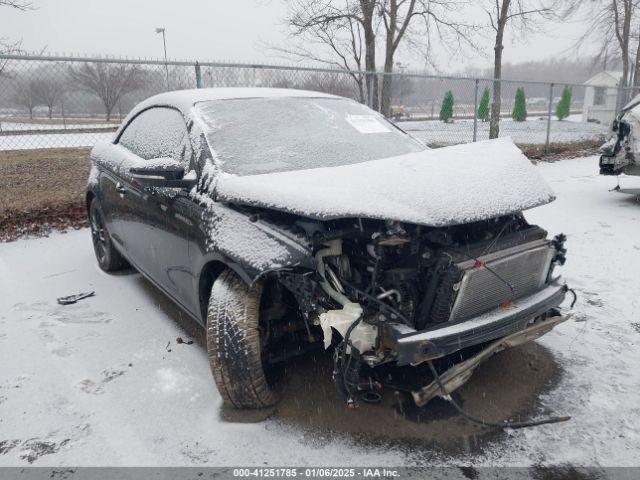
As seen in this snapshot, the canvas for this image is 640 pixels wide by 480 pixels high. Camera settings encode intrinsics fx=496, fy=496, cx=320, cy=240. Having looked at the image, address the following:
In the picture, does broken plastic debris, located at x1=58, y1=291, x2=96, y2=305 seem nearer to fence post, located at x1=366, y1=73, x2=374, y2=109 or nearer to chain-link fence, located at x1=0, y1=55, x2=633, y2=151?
chain-link fence, located at x1=0, y1=55, x2=633, y2=151

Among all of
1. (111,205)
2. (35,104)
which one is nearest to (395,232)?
(111,205)

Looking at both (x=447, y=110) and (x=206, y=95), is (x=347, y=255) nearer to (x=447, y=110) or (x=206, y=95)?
(x=206, y=95)

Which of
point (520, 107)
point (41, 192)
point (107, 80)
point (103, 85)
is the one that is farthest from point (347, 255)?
point (520, 107)

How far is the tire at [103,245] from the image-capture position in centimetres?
450

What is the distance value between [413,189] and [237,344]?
1113 mm

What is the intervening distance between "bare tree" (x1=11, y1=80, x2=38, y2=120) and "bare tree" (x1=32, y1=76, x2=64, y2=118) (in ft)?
0.13

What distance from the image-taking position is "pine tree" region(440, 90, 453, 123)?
37.0 ft

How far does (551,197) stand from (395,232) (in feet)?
3.24

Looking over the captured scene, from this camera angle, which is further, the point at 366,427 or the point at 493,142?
the point at 493,142

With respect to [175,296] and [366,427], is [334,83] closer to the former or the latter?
[175,296]

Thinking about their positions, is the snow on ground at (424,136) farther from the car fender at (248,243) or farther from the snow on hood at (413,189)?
the snow on hood at (413,189)

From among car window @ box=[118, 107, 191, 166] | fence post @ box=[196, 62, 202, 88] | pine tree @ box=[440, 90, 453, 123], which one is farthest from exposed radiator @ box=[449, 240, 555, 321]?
pine tree @ box=[440, 90, 453, 123]

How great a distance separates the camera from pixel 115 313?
3768 mm

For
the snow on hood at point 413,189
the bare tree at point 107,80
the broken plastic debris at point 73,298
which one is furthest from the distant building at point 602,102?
the broken plastic debris at point 73,298
